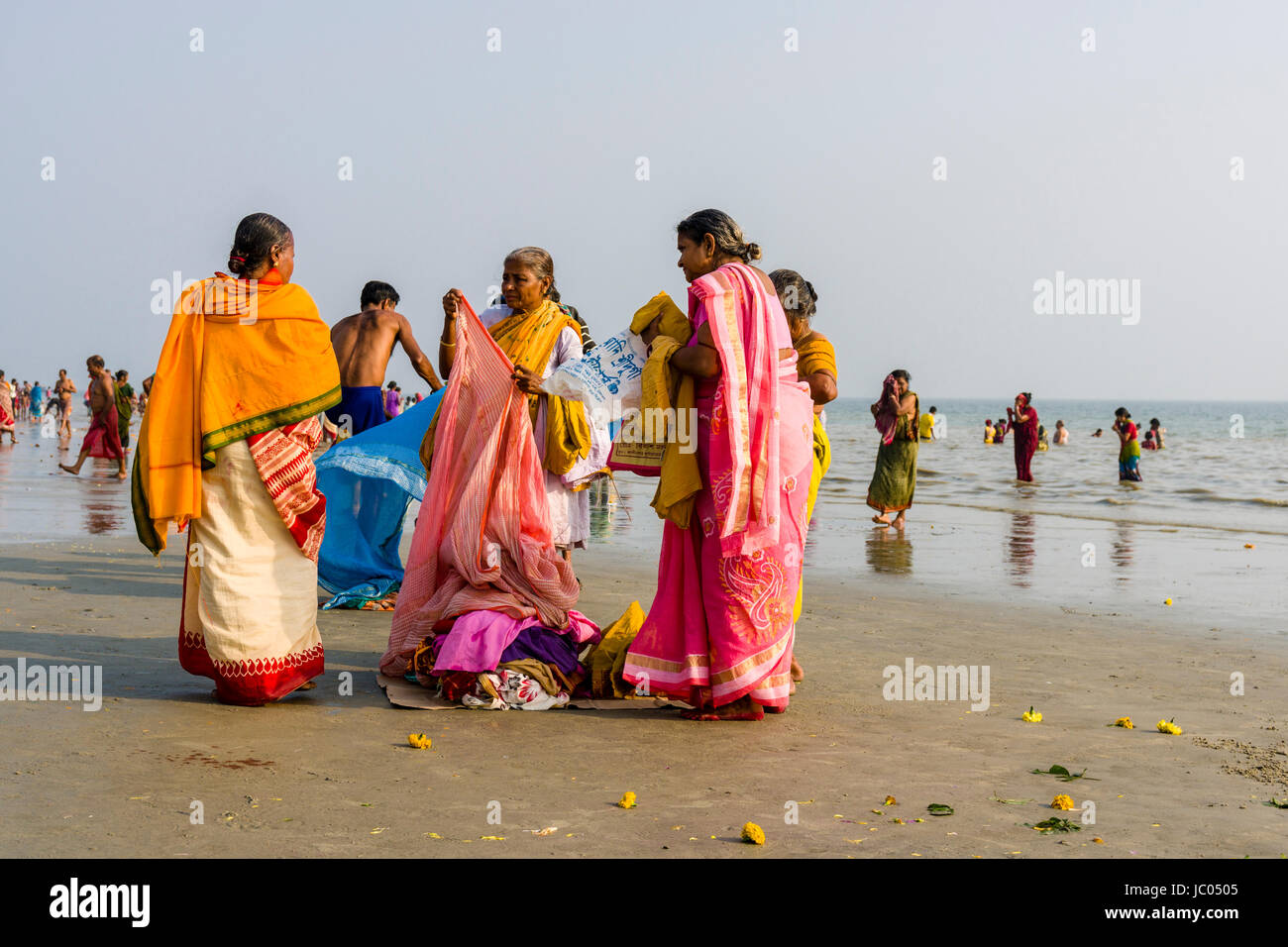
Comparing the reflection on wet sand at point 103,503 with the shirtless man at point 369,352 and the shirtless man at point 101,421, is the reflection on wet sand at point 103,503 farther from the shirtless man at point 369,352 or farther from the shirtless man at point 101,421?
the shirtless man at point 369,352

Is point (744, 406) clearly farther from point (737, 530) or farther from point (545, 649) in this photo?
point (545, 649)

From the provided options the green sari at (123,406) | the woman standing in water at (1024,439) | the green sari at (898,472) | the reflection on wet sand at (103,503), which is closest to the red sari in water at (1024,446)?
the woman standing in water at (1024,439)

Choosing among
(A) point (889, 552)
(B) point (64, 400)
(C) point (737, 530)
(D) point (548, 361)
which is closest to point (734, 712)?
(C) point (737, 530)

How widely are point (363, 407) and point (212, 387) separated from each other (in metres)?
3.23

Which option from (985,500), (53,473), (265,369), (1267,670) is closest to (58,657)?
(265,369)

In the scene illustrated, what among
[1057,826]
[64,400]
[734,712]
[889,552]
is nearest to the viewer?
[1057,826]

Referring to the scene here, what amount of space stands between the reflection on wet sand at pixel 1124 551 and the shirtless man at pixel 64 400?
29.3 metres

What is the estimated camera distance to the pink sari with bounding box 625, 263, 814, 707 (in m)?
5.50

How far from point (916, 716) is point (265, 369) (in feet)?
11.0

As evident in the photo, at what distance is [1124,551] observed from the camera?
544 inches

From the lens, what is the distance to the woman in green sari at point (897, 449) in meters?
16.3

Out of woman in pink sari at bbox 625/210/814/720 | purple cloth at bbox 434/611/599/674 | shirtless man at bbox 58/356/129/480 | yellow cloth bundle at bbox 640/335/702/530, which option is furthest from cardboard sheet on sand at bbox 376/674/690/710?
shirtless man at bbox 58/356/129/480

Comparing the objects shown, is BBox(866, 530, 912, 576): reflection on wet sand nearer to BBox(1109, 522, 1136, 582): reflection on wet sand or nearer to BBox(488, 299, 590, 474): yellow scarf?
BBox(1109, 522, 1136, 582): reflection on wet sand
